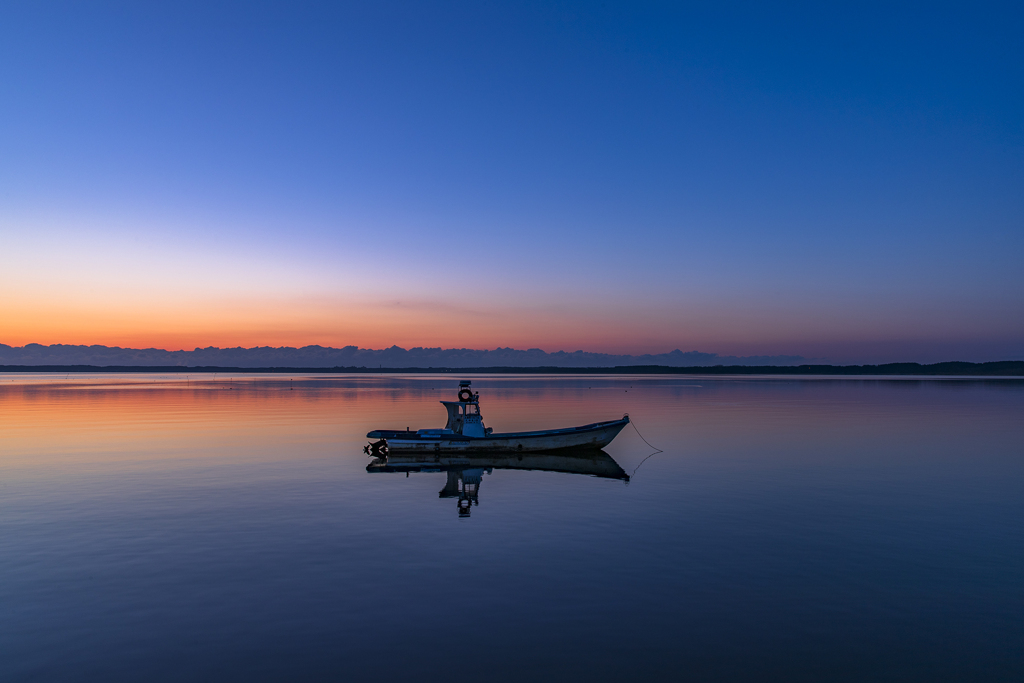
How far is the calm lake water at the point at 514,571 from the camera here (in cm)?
1097

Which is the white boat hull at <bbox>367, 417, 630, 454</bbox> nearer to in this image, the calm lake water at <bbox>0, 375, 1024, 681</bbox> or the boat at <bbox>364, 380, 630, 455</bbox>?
the boat at <bbox>364, 380, 630, 455</bbox>

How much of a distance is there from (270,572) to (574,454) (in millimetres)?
25363

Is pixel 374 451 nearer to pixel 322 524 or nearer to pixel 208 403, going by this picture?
pixel 322 524

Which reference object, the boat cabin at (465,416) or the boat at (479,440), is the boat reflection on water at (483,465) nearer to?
the boat at (479,440)

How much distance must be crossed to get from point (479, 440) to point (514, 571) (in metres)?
21.8

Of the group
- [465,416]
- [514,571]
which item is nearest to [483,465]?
[465,416]

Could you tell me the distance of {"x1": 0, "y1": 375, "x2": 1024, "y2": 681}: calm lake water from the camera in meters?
11.0

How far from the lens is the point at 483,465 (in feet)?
115

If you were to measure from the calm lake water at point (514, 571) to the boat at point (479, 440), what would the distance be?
352 cm

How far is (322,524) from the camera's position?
66.3 ft

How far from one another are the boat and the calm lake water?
352 cm

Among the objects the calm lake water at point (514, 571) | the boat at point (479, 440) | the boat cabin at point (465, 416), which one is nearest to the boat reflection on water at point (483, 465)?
the boat at point (479, 440)

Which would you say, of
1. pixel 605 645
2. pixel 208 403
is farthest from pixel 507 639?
pixel 208 403

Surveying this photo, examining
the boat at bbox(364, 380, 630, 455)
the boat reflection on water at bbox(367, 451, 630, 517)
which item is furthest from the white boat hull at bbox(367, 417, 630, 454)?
the boat reflection on water at bbox(367, 451, 630, 517)
